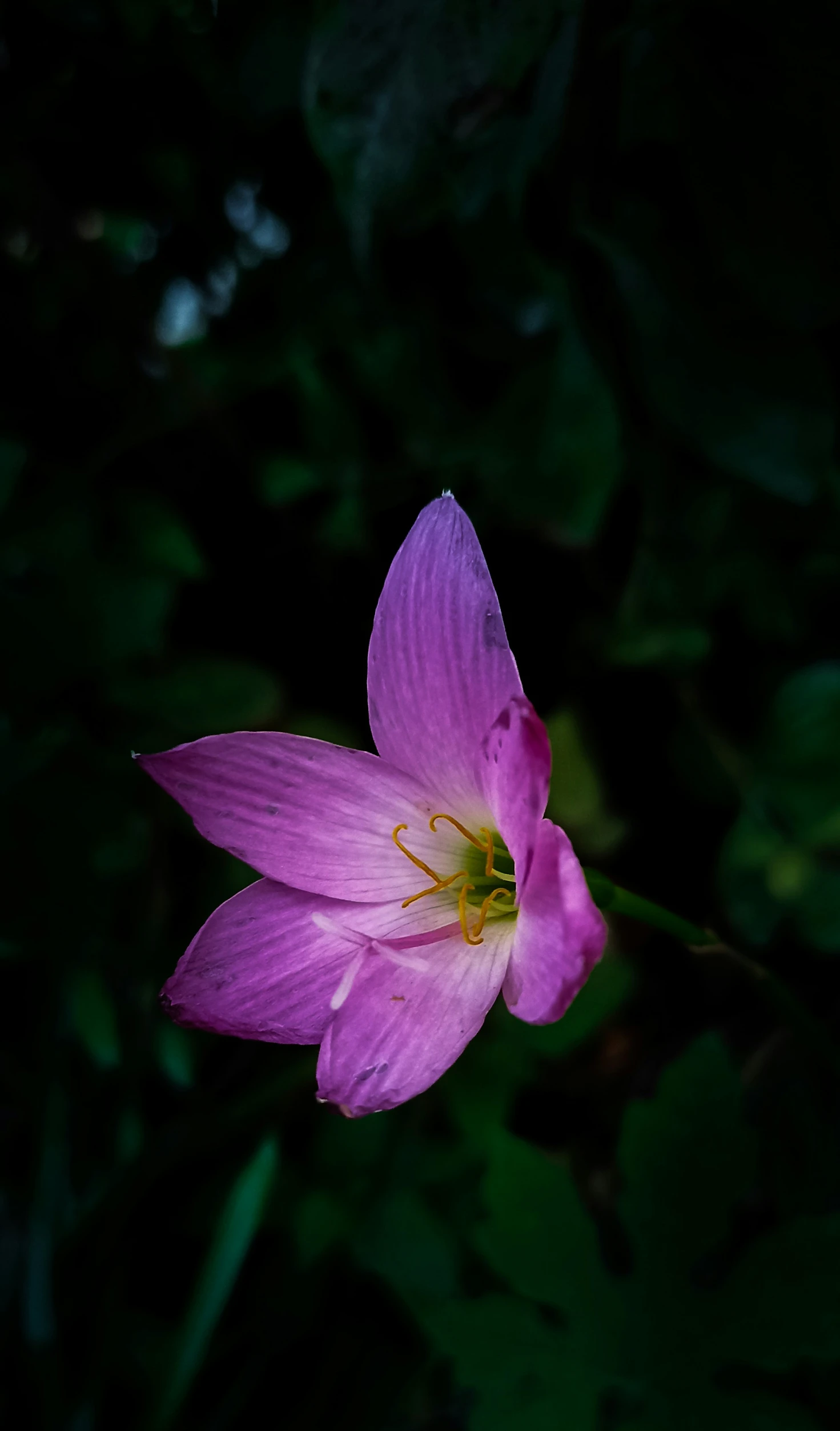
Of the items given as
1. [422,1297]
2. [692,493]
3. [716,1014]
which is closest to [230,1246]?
[422,1297]

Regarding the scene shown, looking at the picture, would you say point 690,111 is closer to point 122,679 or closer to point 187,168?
point 187,168

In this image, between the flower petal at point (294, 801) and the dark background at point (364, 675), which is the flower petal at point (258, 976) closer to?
the flower petal at point (294, 801)

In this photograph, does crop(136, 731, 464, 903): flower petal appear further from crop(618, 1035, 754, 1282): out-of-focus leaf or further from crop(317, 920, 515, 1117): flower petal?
crop(618, 1035, 754, 1282): out-of-focus leaf

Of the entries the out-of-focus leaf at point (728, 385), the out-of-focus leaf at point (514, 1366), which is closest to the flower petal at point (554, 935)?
the out-of-focus leaf at point (728, 385)

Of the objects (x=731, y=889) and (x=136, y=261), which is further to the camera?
(x=136, y=261)

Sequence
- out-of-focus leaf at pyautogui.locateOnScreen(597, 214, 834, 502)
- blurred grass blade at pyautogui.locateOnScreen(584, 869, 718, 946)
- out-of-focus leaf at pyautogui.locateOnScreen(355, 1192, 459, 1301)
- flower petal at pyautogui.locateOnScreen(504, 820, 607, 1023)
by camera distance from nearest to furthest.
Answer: flower petal at pyautogui.locateOnScreen(504, 820, 607, 1023) < blurred grass blade at pyautogui.locateOnScreen(584, 869, 718, 946) < out-of-focus leaf at pyautogui.locateOnScreen(597, 214, 834, 502) < out-of-focus leaf at pyautogui.locateOnScreen(355, 1192, 459, 1301)

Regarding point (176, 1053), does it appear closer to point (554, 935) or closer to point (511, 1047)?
point (511, 1047)

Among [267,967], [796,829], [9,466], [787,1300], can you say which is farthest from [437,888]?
[9,466]

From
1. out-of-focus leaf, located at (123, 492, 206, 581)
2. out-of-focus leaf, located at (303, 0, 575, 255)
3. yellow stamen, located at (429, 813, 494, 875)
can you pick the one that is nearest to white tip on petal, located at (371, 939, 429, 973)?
yellow stamen, located at (429, 813, 494, 875)
